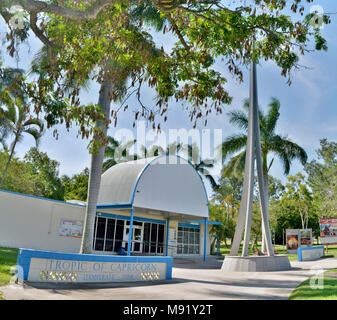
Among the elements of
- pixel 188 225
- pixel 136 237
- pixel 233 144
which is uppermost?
pixel 233 144

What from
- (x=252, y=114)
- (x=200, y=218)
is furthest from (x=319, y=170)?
(x=252, y=114)

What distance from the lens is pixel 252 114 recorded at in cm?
1872

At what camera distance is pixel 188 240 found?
31703mm

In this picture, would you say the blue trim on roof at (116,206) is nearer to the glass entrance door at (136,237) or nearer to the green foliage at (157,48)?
the glass entrance door at (136,237)

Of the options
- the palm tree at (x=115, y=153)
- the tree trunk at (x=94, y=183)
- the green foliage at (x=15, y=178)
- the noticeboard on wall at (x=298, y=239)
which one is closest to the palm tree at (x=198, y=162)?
the palm tree at (x=115, y=153)

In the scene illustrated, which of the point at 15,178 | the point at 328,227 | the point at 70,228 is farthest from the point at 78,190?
the point at 328,227

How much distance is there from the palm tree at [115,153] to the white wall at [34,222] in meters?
15.1

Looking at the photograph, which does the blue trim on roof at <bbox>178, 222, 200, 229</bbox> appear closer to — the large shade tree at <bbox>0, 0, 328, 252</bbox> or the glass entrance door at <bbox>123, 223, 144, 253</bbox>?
the glass entrance door at <bbox>123, 223, 144, 253</bbox>

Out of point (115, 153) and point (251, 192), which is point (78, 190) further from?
point (251, 192)

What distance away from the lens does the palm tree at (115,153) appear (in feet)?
125

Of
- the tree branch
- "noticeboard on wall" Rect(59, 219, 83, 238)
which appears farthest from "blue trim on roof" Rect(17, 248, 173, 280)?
"noticeboard on wall" Rect(59, 219, 83, 238)

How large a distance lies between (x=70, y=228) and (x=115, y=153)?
16846mm
